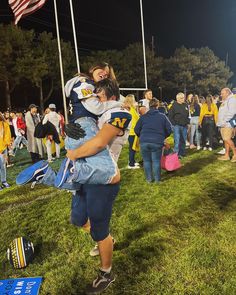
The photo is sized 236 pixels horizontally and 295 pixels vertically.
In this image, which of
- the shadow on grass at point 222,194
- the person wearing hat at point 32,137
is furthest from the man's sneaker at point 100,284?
the person wearing hat at point 32,137

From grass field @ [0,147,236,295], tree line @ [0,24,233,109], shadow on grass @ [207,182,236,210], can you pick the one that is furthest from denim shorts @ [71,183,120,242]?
tree line @ [0,24,233,109]

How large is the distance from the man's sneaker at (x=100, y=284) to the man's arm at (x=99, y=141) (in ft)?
4.44

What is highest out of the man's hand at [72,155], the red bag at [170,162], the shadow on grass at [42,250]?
the man's hand at [72,155]

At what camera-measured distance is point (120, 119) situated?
8.93 feet

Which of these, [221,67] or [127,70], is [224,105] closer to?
[127,70]

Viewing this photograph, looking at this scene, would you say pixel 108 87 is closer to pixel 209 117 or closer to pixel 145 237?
pixel 145 237

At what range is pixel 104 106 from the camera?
2.84 metres

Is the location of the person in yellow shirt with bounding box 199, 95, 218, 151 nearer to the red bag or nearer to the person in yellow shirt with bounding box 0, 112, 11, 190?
the red bag

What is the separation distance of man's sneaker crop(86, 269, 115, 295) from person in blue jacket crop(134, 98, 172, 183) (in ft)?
13.6

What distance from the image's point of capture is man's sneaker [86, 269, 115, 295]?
3.18m

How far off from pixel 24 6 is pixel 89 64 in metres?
14.5

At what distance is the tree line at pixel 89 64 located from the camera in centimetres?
3055

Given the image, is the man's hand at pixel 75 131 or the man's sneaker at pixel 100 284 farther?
the man's sneaker at pixel 100 284

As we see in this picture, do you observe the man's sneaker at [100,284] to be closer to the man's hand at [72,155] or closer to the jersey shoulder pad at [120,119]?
the man's hand at [72,155]
